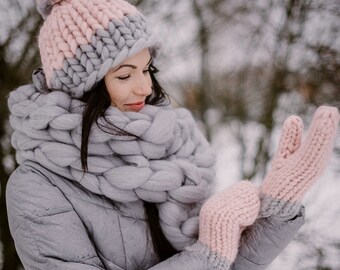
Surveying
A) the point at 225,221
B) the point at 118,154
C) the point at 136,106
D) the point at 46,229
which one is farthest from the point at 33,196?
the point at 225,221

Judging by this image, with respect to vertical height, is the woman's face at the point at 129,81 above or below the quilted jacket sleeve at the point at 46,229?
above

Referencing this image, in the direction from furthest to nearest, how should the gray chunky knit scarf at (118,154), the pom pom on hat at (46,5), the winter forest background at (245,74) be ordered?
the winter forest background at (245,74)
the pom pom on hat at (46,5)
the gray chunky knit scarf at (118,154)

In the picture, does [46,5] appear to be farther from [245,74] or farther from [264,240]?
Answer: [245,74]

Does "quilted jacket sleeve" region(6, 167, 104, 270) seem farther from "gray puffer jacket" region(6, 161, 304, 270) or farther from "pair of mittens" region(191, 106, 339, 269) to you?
"pair of mittens" region(191, 106, 339, 269)

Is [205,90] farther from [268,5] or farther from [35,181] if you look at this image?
[35,181]

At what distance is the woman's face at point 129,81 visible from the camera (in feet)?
3.76

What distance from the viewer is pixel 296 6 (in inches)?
95.1

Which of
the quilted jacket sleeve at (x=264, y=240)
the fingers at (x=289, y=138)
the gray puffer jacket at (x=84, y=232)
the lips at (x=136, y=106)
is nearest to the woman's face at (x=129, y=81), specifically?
the lips at (x=136, y=106)

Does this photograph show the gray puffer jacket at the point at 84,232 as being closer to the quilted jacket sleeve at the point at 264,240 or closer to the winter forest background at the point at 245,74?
the quilted jacket sleeve at the point at 264,240


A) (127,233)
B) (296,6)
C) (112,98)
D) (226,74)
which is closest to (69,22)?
(112,98)

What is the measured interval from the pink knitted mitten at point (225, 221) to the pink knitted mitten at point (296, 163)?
5 cm

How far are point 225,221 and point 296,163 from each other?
228 millimetres

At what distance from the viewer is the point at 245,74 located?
2.83m

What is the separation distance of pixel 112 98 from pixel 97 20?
21 centimetres
